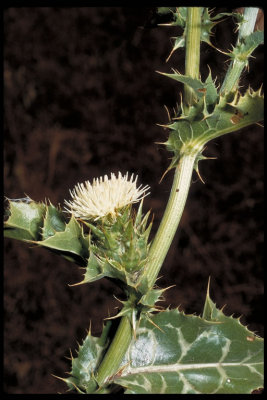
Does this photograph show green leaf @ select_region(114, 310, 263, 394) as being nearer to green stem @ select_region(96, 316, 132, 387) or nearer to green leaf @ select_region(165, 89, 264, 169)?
green stem @ select_region(96, 316, 132, 387)

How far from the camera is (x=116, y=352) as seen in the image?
3.05 feet

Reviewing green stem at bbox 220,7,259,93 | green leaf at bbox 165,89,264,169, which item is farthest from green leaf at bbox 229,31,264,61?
green leaf at bbox 165,89,264,169

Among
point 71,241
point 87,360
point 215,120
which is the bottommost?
point 87,360

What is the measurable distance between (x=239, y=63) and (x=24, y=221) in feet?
1.75

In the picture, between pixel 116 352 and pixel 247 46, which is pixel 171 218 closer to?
pixel 116 352

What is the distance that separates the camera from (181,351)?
99 centimetres

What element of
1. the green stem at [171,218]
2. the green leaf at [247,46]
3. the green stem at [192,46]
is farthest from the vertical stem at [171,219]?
the green leaf at [247,46]

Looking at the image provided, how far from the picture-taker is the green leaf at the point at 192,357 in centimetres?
91

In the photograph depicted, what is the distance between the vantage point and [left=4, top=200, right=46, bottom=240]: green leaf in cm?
96

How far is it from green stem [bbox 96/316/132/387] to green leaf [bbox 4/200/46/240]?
0.79 feet

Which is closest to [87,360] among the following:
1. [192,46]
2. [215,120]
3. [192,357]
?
[192,357]

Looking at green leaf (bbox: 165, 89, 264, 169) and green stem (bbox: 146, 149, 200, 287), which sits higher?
green leaf (bbox: 165, 89, 264, 169)

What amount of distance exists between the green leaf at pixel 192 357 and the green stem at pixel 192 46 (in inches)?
17.2

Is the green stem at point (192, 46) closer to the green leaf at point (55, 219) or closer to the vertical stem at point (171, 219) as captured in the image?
the vertical stem at point (171, 219)
